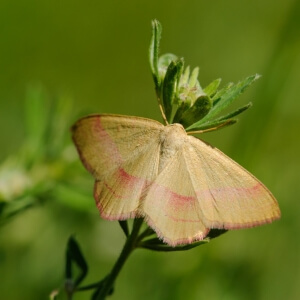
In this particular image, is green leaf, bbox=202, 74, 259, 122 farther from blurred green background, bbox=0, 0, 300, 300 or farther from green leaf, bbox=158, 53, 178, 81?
blurred green background, bbox=0, 0, 300, 300

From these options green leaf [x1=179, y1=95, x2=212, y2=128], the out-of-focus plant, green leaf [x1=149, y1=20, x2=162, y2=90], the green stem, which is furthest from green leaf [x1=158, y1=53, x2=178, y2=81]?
the out-of-focus plant

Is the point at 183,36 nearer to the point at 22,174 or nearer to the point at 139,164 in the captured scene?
the point at 22,174

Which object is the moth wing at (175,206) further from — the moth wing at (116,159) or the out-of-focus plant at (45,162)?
the out-of-focus plant at (45,162)

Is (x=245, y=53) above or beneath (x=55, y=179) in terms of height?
above

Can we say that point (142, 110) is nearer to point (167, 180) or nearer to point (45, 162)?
point (45, 162)

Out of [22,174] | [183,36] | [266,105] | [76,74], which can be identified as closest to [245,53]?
[183,36]

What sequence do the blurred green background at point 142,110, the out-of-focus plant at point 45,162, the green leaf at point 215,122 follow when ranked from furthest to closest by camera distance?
the blurred green background at point 142,110 < the out-of-focus plant at point 45,162 < the green leaf at point 215,122

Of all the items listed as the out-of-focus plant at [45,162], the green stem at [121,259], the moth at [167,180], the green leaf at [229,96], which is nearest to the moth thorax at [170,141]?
the moth at [167,180]

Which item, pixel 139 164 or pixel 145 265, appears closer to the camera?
pixel 139 164
